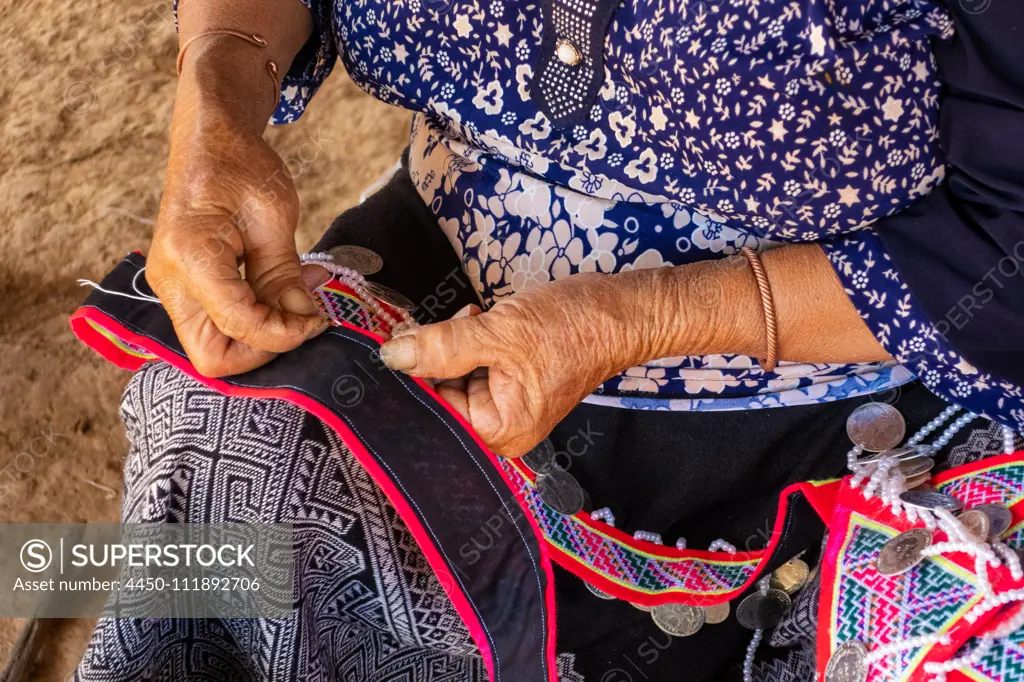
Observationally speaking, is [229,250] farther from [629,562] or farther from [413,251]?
[629,562]

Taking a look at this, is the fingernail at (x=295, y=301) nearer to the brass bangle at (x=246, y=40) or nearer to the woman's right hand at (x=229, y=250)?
the woman's right hand at (x=229, y=250)

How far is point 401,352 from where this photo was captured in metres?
0.67

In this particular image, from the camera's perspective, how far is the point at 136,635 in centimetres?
78

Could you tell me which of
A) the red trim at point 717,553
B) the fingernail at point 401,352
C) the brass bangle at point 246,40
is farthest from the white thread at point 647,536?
the brass bangle at point 246,40

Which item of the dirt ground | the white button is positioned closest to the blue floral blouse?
the white button

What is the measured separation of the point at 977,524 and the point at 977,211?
0.25 metres

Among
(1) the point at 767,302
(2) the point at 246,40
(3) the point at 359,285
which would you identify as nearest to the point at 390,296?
(3) the point at 359,285

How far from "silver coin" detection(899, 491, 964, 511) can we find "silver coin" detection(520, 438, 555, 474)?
0.33 metres

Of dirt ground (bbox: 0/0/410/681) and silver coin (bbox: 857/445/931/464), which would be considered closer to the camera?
silver coin (bbox: 857/445/931/464)

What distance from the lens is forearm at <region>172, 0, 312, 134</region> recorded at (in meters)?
0.78

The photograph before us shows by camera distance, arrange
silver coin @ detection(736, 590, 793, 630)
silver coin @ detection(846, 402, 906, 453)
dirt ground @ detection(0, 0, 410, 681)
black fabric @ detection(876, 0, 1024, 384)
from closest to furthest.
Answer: black fabric @ detection(876, 0, 1024, 384), silver coin @ detection(846, 402, 906, 453), silver coin @ detection(736, 590, 793, 630), dirt ground @ detection(0, 0, 410, 681)

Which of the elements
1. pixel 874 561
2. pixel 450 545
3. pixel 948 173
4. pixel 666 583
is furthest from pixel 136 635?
pixel 948 173

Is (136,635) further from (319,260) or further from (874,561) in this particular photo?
(874,561)

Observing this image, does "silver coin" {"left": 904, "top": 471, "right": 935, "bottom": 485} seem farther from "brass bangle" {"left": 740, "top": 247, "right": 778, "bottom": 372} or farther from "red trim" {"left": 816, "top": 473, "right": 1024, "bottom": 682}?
"brass bangle" {"left": 740, "top": 247, "right": 778, "bottom": 372}
